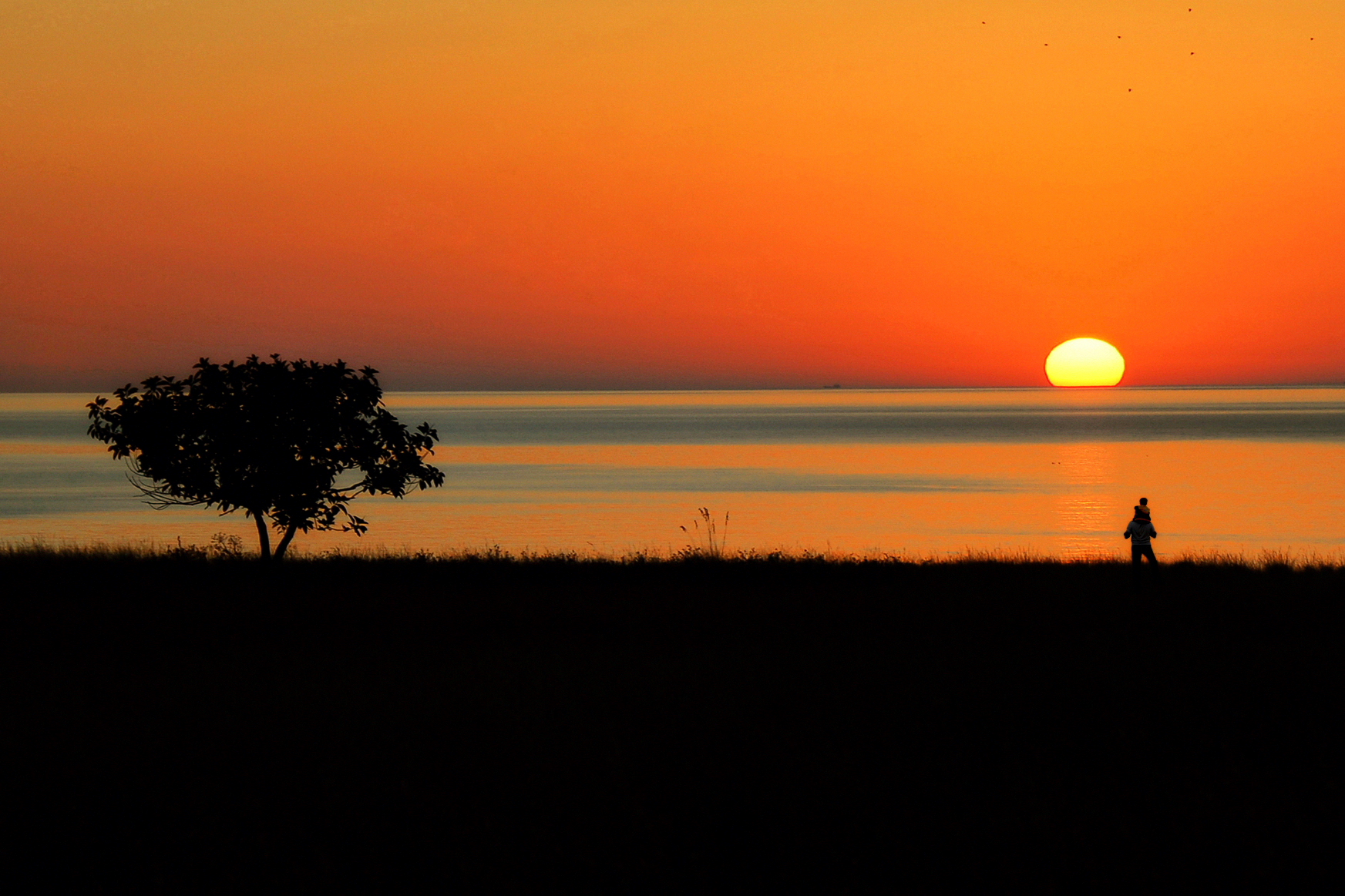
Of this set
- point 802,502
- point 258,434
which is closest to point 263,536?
point 258,434

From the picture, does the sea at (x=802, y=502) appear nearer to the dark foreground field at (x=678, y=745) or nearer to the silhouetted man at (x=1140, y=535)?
the silhouetted man at (x=1140, y=535)

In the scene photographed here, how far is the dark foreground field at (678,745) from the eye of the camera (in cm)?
923

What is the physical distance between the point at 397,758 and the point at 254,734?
1.93 meters

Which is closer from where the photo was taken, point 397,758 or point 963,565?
point 397,758

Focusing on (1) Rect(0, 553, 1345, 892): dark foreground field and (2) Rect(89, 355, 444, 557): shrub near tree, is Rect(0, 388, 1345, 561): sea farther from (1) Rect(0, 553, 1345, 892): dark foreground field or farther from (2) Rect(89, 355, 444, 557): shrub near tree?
(1) Rect(0, 553, 1345, 892): dark foreground field

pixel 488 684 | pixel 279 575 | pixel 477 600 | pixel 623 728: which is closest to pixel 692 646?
pixel 488 684

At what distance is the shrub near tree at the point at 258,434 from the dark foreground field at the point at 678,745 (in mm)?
8065

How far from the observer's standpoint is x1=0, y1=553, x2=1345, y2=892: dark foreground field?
923 centimetres

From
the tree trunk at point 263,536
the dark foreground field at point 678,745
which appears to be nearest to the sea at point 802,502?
the tree trunk at point 263,536

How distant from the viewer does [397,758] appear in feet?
38.9

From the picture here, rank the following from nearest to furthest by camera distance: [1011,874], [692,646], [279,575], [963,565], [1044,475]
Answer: [1011,874] < [692,646] < [279,575] < [963,565] < [1044,475]

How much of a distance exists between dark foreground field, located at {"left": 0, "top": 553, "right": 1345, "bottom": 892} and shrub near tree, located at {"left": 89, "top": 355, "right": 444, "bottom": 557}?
8065 mm

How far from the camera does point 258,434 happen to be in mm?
30406

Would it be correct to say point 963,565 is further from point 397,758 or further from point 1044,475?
point 1044,475
